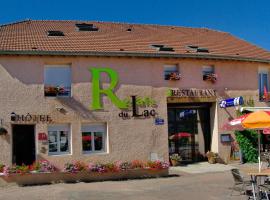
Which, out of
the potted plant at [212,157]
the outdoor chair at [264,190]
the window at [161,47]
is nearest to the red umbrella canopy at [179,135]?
the potted plant at [212,157]

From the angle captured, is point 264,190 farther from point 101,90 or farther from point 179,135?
point 179,135

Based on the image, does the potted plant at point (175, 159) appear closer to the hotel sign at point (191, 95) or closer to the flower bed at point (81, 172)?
the hotel sign at point (191, 95)

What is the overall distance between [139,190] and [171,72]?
906 cm

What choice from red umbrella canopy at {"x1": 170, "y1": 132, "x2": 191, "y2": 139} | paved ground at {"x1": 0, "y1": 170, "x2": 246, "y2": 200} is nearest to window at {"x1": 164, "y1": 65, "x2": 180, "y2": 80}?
red umbrella canopy at {"x1": 170, "y1": 132, "x2": 191, "y2": 139}

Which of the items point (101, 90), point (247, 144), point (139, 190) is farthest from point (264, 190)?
point (247, 144)

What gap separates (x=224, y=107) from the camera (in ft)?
81.8

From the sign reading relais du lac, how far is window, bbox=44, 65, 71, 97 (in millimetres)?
1135

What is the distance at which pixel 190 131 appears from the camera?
26.1 metres

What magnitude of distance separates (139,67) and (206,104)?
4.64 meters

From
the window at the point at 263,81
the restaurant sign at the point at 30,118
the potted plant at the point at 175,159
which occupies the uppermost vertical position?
the window at the point at 263,81

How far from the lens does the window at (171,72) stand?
23938mm

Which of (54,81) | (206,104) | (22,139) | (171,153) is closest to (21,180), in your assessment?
(22,139)

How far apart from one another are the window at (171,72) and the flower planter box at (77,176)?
523cm

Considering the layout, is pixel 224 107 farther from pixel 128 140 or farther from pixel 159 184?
pixel 159 184
